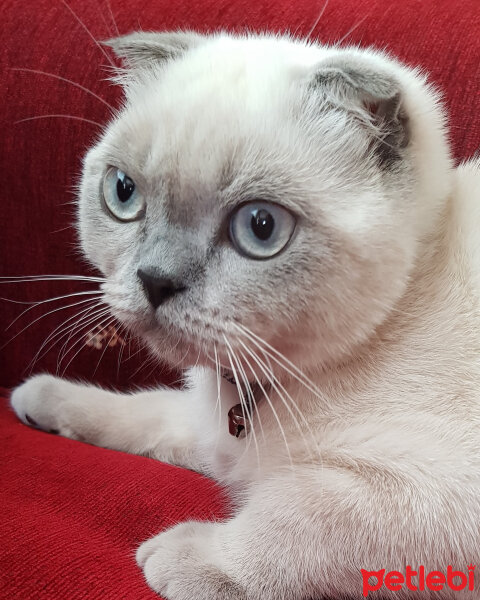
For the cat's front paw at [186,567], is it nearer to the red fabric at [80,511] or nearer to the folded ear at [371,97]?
the red fabric at [80,511]

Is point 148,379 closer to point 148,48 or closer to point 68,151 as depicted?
point 68,151

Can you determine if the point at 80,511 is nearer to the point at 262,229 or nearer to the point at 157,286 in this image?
the point at 157,286

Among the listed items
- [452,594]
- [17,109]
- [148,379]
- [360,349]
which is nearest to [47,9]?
[17,109]

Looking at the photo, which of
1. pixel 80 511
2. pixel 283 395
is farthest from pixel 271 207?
pixel 80 511

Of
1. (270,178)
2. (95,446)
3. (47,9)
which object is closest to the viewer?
(270,178)

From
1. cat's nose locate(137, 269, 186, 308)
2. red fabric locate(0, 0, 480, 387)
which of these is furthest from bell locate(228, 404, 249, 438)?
red fabric locate(0, 0, 480, 387)

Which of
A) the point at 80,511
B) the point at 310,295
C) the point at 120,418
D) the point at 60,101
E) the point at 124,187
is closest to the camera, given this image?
the point at 310,295

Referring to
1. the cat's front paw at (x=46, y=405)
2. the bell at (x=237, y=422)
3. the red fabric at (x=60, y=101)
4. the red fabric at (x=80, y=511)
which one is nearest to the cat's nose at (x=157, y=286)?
the bell at (x=237, y=422)
